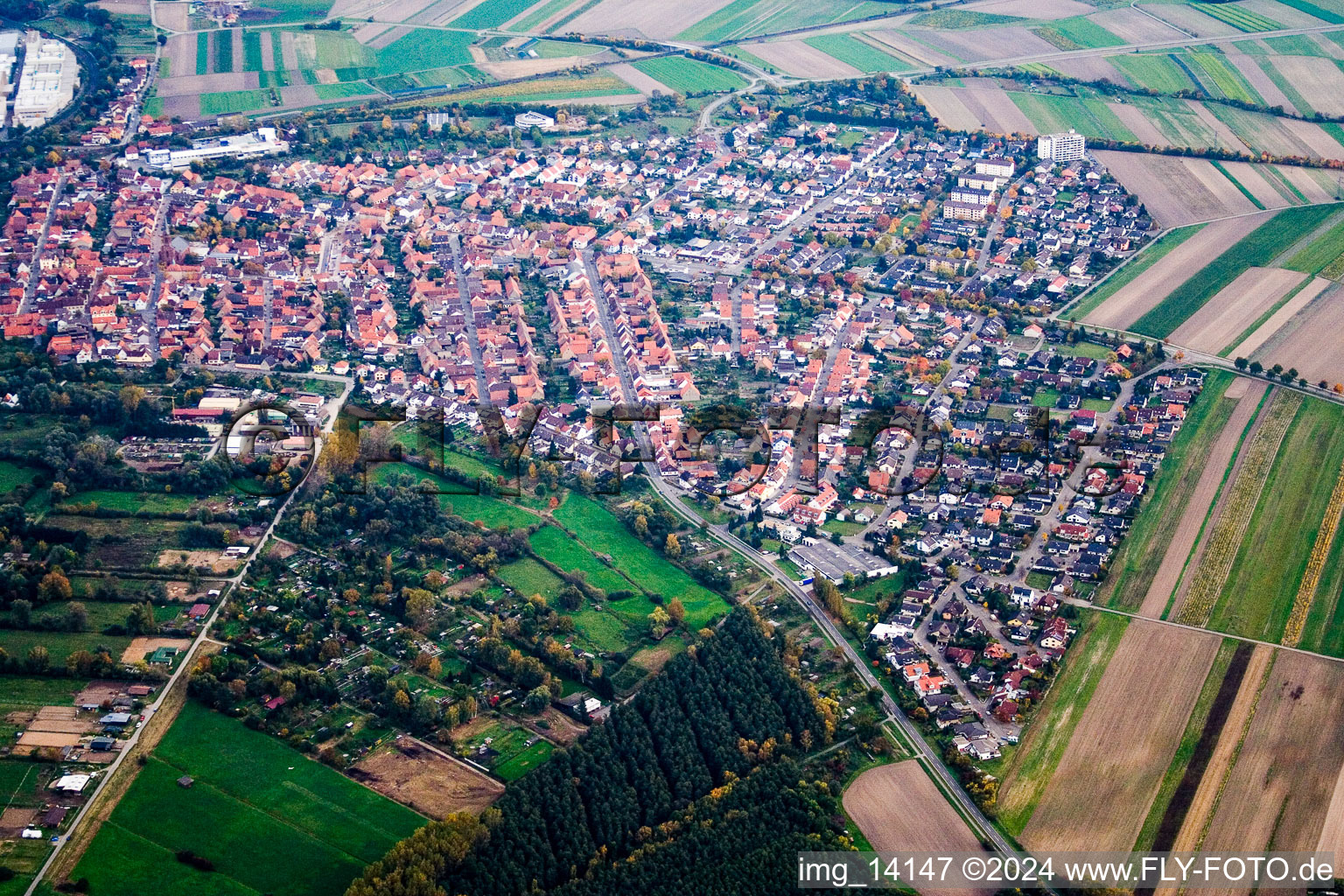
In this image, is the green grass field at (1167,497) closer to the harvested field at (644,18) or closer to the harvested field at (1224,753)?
the harvested field at (1224,753)

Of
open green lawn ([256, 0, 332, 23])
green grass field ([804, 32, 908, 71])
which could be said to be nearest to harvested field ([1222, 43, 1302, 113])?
green grass field ([804, 32, 908, 71])

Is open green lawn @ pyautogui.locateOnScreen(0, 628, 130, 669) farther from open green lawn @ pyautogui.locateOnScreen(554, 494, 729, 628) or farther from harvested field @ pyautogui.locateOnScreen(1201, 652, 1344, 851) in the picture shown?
harvested field @ pyautogui.locateOnScreen(1201, 652, 1344, 851)

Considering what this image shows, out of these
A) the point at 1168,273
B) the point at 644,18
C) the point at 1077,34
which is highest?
the point at 1077,34

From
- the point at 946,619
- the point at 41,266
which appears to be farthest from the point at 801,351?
the point at 41,266

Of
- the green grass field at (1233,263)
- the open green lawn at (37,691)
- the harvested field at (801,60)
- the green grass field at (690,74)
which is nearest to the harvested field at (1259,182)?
the green grass field at (1233,263)

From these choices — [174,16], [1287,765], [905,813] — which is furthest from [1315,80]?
[174,16]

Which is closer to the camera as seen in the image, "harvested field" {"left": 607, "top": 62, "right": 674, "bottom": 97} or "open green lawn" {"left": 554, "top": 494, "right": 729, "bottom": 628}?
"open green lawn" {"left": 554, "top": 494, "right": 729, "bottom": 628}

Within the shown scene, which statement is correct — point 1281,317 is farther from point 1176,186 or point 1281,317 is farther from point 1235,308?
point 1176,186
